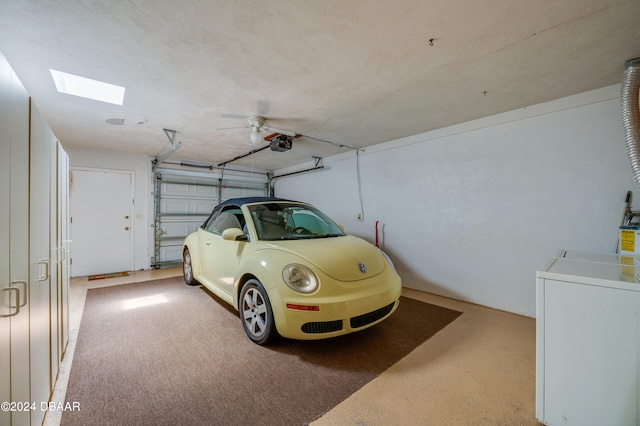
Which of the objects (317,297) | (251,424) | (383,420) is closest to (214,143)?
(317,297)

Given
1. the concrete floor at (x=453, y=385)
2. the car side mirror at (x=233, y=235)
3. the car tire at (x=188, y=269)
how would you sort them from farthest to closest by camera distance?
the car tire at (x=188, y=269)
the car side mirror at (x=233, y=235)
the concrete floor at (x=453, y=385)

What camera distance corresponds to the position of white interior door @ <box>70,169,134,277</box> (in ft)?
16.0

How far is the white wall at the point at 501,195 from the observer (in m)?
2.65

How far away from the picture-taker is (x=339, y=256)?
2.28m

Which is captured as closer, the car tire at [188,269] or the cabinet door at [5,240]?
the cabinet door at [5,240]

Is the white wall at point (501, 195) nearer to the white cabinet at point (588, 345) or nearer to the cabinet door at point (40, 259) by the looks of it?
the white cabinet at point (588, 345)

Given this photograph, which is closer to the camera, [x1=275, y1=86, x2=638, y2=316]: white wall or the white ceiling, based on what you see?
the white ceiling

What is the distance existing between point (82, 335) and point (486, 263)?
15.8 feet

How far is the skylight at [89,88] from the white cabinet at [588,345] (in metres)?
4.13

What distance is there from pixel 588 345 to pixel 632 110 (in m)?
2.25

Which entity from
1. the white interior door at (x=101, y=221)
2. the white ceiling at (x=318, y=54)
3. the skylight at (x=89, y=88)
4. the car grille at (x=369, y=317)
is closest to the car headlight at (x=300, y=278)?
the car grille at (x=369, y=317)

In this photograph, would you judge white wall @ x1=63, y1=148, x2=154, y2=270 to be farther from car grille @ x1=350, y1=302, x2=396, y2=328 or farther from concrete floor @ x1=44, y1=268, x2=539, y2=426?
car grille @ x1=350, y1=302, x2=396, y2=328

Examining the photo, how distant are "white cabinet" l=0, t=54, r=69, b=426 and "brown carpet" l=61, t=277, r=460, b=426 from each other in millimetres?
349

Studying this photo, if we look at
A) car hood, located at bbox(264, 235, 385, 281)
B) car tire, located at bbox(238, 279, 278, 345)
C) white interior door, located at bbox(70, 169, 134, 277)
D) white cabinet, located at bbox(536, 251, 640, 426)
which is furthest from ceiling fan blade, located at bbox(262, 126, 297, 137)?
white interior door, located at bbox(70, 169, 134, 277)
